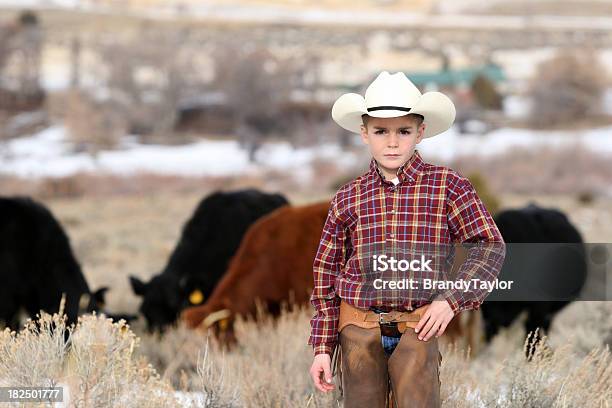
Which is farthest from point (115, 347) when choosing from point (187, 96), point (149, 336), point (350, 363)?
point (187, 96)

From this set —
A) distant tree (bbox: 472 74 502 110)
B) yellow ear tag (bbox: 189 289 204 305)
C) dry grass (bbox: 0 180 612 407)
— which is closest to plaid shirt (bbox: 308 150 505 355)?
dry grass (bbox: 0 180 612 407)

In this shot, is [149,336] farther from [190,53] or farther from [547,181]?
[190,53]

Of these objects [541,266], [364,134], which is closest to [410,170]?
Result: [364,134]

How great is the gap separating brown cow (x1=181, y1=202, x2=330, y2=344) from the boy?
14.6ft

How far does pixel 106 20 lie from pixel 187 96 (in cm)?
671

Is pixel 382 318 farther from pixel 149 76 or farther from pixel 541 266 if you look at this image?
pixel 149 76

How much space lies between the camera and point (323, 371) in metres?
3.58

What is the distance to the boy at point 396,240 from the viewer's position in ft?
11.1

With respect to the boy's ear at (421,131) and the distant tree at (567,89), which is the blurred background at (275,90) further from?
the boy's ear at (421,131)

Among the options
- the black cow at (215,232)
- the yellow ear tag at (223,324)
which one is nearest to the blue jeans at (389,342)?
the yellow ear tag at (223,324)

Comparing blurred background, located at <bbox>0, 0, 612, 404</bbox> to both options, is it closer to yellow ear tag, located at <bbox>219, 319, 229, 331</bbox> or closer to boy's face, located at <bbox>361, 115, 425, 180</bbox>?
yellow ear tag, located at <bbox>219, 319, 229, 331</bbox>

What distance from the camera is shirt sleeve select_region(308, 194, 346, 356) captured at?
357 cm

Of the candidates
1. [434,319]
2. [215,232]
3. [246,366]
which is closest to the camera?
[434,319]

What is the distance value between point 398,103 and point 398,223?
1.55 feet
